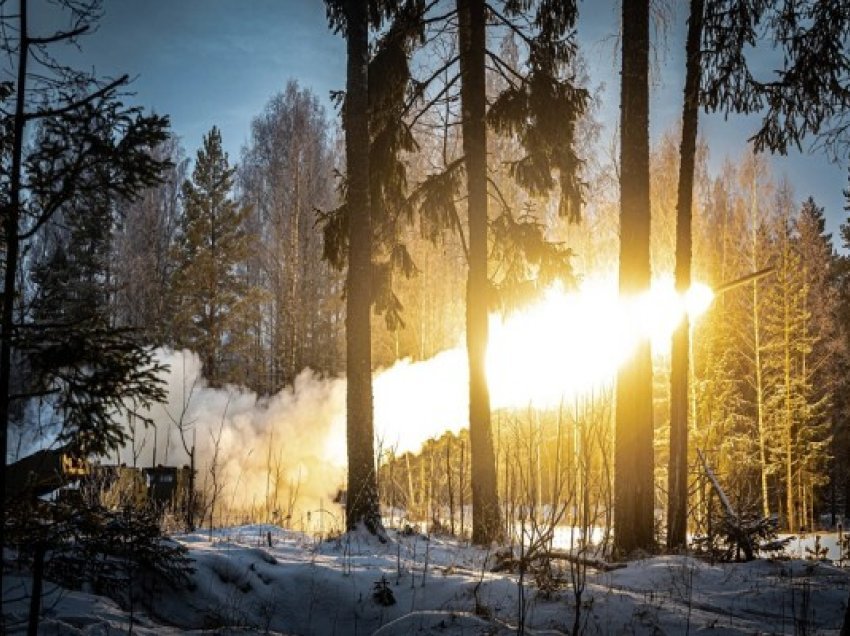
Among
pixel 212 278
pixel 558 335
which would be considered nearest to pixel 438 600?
pixel 558 335

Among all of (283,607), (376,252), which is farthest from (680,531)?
(376,252)

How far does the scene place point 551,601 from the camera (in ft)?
15.3

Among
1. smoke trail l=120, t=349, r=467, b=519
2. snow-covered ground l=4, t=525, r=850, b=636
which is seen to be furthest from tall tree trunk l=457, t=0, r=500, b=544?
smoke trail l=120, t=349, r=467, b=519

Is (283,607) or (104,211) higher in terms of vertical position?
(104,211)

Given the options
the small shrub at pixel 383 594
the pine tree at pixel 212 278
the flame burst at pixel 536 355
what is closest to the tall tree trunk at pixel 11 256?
the small shrub at pixel 383 594

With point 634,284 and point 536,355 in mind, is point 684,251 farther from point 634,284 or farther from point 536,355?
point 536,355

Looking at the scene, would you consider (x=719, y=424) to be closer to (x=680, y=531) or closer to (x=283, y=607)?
(x=680, y=531)

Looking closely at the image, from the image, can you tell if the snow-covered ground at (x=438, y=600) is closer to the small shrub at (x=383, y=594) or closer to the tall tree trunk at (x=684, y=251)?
the small shrub at (x=383, y=594)

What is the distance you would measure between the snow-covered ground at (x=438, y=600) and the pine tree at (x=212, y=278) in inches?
676

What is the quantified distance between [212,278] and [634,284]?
1921 cm

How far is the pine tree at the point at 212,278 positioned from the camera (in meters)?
22.6

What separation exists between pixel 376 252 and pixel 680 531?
5915mm

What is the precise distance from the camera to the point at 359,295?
803cm

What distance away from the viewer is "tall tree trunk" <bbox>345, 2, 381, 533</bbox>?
306 inches
